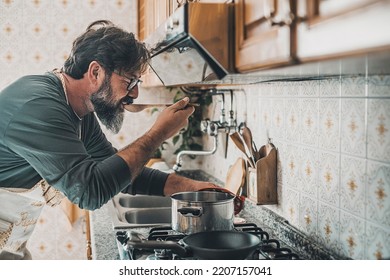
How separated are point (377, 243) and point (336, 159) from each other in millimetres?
220

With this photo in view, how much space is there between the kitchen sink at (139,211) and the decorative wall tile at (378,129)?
2.63 ft

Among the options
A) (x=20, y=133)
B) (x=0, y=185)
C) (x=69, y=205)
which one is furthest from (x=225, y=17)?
(x=69, y=205)

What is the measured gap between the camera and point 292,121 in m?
1.35

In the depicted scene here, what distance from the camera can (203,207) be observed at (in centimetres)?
122

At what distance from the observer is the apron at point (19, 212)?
54.7 inches

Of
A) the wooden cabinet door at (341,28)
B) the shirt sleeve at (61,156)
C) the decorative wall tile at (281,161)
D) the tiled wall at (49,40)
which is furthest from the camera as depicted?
the tiled wall at (49,40)

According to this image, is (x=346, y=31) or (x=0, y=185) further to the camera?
(x=0, y=185)

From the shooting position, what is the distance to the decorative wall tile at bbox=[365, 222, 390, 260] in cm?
94

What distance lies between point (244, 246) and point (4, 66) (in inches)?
66.1

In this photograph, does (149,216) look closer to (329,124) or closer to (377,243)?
(329,124)

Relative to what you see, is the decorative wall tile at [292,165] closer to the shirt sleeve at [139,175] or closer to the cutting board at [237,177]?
the cutting board at [237,177]

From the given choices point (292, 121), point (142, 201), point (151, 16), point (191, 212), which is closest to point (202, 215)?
point (191, 212)

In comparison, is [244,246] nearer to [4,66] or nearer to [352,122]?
[352,122]

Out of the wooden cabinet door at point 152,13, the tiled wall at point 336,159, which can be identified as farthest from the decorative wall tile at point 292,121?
the wooden cabinet door at point 152,13
